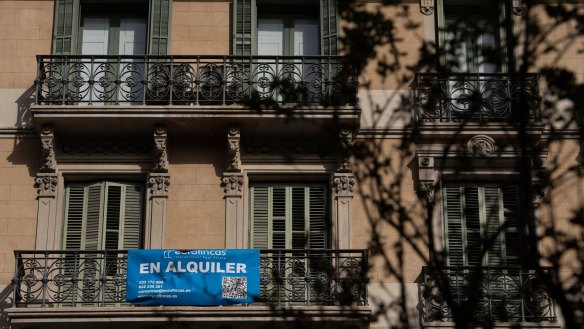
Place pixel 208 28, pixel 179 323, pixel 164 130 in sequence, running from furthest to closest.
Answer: pixel 208 28
pixel 164 130
pixel 179 323

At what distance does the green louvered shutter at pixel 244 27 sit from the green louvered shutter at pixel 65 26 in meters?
2.76

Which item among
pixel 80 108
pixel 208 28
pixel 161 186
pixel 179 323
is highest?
pixel 208 28

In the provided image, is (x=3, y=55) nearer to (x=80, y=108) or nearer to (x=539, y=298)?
(x=80, y=108)

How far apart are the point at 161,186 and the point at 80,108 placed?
1825 millimetres

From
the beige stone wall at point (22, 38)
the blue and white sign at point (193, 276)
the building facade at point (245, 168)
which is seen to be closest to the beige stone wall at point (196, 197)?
the building facade at point (245, 168)

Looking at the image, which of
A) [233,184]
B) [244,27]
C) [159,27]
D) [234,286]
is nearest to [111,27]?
[159,27]

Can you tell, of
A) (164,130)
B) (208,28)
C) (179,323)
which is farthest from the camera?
(208,28)

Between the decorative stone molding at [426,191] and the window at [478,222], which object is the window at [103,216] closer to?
the decorative stone molding at [426,191]

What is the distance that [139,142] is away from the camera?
798 inches

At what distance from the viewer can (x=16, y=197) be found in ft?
65.5

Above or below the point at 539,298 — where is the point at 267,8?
above

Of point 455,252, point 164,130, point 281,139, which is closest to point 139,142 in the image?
point 164,130

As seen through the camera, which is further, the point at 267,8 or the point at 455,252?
the point at 267,8

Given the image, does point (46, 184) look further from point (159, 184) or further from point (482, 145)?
point (482, 145)
